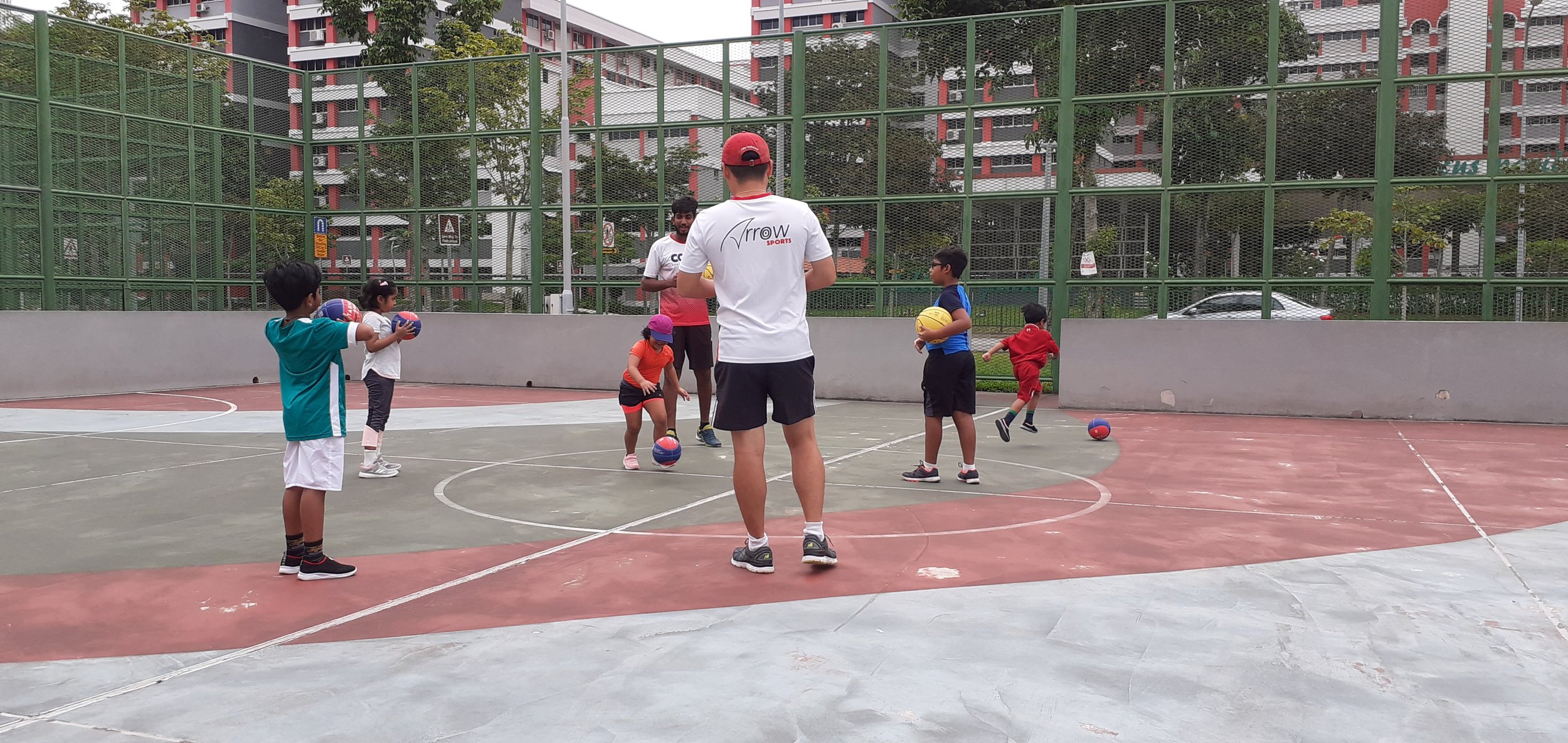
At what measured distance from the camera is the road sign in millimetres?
18516

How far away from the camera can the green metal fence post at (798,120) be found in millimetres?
16297

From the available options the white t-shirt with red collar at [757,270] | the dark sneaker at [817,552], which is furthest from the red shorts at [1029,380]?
the white t-shirt with red collar at [757,270]

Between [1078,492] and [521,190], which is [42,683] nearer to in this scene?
[1078,492]

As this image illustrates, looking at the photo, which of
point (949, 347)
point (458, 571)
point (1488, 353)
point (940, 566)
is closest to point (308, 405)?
point (458, 571)

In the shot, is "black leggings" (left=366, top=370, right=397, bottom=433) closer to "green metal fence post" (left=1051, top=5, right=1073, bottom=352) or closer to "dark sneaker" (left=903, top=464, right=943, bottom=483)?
"dark sneaker" (left=903, top=464, right=943, bottom=483)

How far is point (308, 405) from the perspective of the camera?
5.29m

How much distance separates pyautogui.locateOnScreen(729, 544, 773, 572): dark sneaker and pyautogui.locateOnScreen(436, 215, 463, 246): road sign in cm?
1445

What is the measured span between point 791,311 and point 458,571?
1957 mm

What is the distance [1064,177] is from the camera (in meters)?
15.2

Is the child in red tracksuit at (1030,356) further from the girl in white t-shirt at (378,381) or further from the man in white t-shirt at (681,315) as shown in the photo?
the girl in white t-shirt at (378,381)

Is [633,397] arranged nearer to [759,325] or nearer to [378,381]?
[378,381]

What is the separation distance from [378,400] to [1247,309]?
10362 mm

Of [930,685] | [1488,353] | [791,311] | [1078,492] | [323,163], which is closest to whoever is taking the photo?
[930,685]

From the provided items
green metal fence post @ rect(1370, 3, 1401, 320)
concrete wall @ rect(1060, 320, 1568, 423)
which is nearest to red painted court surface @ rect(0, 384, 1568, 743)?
concrete wall @ rect(1060, 320, 1568, 423)
